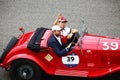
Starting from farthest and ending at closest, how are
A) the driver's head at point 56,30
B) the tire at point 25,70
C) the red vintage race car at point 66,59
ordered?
the tire at point 25,70, the driver's head at point 56,30, the red vintage race car at point 66,59

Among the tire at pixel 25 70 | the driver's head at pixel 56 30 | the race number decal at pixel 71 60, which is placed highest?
the driver's head at pixel 56 30

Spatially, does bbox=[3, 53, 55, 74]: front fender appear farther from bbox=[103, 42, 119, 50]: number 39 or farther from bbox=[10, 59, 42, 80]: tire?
bbox=[103, 42, 119, 50]: number 39

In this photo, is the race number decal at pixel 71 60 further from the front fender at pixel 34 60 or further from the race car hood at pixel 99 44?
the front fender at pixel 34 60

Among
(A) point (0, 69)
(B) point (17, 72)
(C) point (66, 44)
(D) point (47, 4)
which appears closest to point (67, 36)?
(C) point (66, 44)

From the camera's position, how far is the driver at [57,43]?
800cm

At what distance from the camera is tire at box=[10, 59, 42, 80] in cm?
823

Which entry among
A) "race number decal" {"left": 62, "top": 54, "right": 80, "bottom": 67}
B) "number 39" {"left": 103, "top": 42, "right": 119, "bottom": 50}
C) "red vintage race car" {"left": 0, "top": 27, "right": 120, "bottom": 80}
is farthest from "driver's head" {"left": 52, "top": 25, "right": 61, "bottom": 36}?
"number 39" {"left": 103, "top": 42, "right": 119, "bottom": 50}

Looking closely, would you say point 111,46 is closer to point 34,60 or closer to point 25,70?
point 34,60

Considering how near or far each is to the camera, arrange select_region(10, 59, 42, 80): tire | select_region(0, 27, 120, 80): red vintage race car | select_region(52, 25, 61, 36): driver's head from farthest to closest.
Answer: select_region(10, 59, 42, 80): tire → select_region(52, 25, 61, 36): driver's head → select_region(0, 27, 120, 80): red vintage race car

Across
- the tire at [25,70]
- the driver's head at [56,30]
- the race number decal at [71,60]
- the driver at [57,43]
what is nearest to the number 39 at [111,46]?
the race number decal at [71,60]

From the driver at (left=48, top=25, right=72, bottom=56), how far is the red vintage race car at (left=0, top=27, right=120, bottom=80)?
0.33 ft

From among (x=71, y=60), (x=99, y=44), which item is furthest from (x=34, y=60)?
(x=99, y=44)

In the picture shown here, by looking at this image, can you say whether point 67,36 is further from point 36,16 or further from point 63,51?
point 36,16

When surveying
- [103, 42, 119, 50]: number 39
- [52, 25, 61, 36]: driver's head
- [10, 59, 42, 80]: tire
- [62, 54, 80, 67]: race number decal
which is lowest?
[10, 59, 42, 80]: tire
